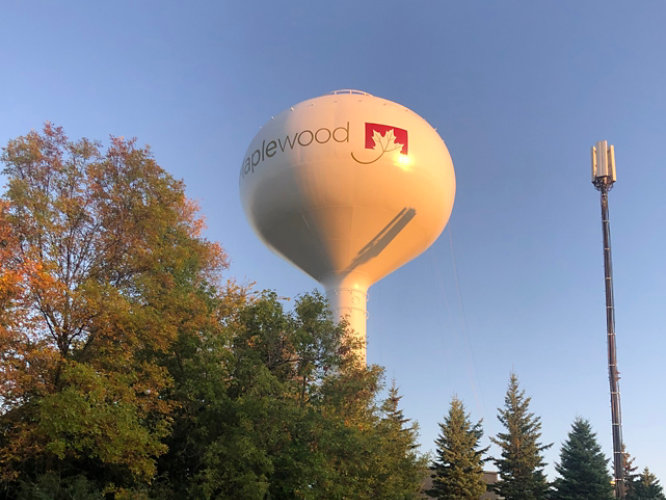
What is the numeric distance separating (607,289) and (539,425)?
35.0 ft

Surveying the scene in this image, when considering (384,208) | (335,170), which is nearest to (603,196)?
(384,208)

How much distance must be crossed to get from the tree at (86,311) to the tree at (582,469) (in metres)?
22.0

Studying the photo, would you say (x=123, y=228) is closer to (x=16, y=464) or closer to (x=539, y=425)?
(x=16, y=464)

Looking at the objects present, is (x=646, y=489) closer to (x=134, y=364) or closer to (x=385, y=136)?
(x=385, y=136)

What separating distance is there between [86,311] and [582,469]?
80.3ft

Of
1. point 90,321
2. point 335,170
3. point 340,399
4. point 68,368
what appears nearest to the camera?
point 68,368

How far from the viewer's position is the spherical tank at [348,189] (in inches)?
766

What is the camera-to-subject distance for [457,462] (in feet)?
91.1

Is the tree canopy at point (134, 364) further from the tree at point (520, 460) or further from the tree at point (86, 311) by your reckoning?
the tree at point (520, 460)

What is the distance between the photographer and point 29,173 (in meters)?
10.7

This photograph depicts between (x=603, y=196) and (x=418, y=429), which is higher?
(x=603, y=196)

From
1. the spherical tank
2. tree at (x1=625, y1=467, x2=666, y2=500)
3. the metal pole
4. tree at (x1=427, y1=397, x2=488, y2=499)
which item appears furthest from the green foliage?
tree at (x1=625, y1=467, x2=666, y2=500)

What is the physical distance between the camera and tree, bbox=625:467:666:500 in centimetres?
2830

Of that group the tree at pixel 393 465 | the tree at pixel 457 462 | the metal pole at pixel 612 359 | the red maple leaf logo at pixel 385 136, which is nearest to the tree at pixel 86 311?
the tree at pixel 393 465
